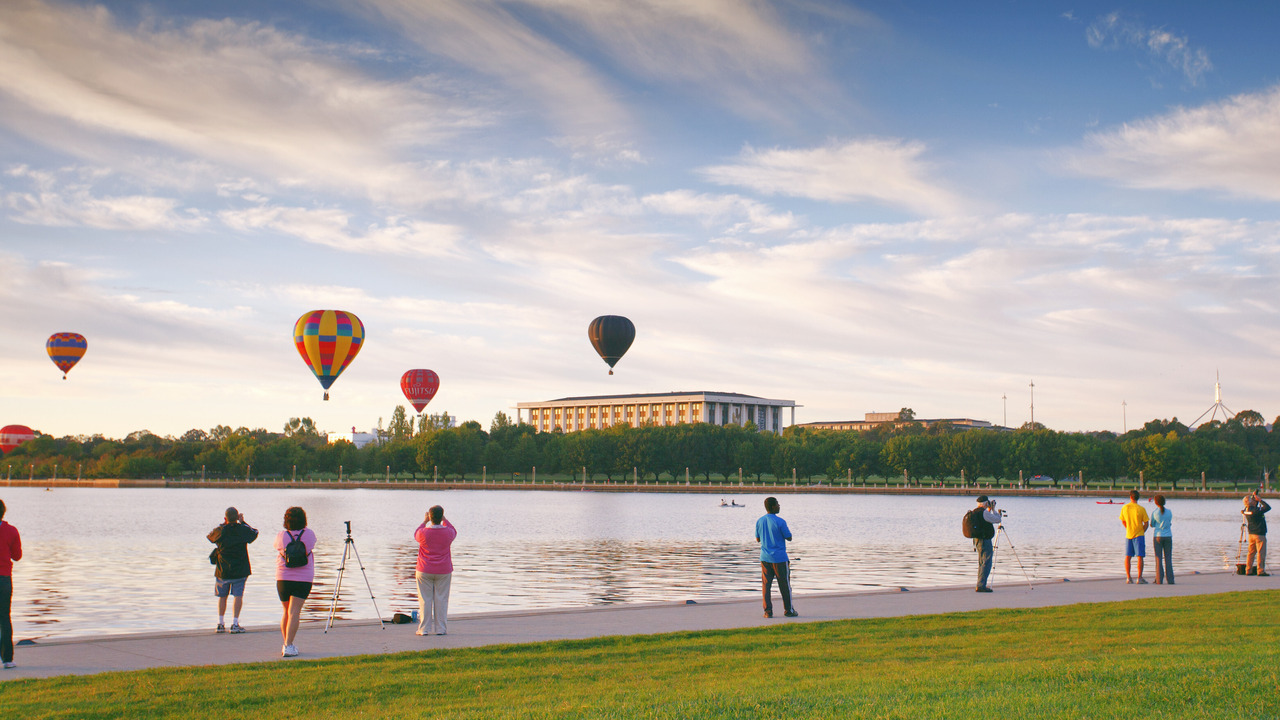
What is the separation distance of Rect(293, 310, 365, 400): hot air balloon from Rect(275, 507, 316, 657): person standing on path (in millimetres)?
81281

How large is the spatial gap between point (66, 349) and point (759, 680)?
129915 mm

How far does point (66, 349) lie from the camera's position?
412ft

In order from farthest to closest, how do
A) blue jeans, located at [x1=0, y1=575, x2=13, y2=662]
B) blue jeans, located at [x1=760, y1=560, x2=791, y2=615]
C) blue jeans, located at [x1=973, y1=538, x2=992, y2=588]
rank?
blue jeans, located at [x1=973, y1=538, x2=992, y2=588]
blue jeans, located at [x1=760, y1=560, x2=791, y2=615]
blue jeans, located at [x1=0, y1=575, x2=13, y2=662]

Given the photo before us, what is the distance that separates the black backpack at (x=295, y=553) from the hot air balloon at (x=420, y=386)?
154095 millimetres

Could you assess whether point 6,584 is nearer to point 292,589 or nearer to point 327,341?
point 292,589

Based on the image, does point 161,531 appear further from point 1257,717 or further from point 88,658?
point 1257,717

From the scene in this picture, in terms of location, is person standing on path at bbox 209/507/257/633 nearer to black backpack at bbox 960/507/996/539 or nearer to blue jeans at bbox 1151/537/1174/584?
black backpack at bbox 960/507/996/539

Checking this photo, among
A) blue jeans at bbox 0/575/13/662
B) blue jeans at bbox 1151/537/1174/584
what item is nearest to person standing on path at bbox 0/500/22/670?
blue jeans at bbox 0/575/13/662

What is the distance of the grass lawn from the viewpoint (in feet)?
38.4

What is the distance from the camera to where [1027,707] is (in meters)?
11.5

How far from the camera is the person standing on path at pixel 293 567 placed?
16250 mm

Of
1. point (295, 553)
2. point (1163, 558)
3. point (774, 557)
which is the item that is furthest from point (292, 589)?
point (1163, 558)

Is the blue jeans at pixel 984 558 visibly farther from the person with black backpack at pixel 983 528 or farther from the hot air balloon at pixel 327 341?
the hot air balloon at pixel 327 341


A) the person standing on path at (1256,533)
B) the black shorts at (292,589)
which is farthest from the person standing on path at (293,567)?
the person standing on path at (1256,533)
